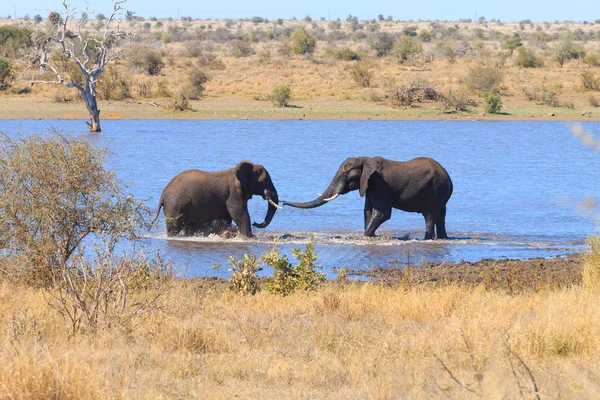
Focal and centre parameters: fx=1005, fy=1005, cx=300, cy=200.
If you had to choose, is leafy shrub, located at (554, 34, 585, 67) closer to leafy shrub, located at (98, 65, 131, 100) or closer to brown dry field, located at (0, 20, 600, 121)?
Answer: brown dry field, located at (0, 20, 600, 121)

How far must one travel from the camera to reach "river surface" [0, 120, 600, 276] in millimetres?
16203

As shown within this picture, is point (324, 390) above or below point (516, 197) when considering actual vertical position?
above

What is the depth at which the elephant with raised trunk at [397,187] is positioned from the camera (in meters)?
17.0

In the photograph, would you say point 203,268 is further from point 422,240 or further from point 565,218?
point 565,218

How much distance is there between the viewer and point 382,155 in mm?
29000

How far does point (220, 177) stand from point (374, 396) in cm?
1089

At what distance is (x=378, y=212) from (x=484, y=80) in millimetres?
29264

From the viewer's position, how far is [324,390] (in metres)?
6.73

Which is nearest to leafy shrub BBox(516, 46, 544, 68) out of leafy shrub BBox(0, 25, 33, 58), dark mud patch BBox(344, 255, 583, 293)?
leafy shrub BBox(0, 25, 33, 58)

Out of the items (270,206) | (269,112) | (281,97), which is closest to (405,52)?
(281,97)

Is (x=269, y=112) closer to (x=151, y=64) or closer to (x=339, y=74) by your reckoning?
(x=339, y=74)

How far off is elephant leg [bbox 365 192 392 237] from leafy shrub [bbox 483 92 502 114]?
2466 cm

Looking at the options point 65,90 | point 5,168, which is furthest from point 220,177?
point 65,90

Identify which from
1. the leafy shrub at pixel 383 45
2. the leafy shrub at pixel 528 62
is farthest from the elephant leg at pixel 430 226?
the leafy shrub at pixel 383 45
